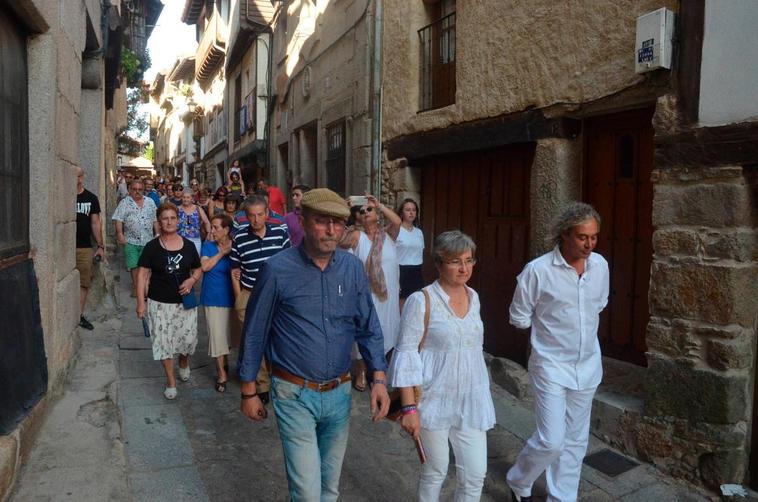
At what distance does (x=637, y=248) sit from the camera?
4.73m

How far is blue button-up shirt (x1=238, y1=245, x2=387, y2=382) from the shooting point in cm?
276

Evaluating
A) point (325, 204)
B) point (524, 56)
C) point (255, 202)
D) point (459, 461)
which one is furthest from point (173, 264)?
point (524, 56)

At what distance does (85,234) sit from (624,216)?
16.7 ft

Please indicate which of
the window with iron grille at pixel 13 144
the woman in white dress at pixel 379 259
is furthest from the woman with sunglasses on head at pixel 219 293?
the window with iron grille at pixel 13 144

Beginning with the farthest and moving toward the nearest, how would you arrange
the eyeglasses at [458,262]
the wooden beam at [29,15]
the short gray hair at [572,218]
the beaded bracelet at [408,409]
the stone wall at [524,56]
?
the stone wall at [524,56] → the wooden beam at [29,15] → the short gray hair at [572,218] → the eyeglasses at [458,262] → the beaded bracelet at [408,409]

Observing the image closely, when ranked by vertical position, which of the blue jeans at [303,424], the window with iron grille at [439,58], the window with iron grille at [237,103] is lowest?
the blue jeans at [303,424]

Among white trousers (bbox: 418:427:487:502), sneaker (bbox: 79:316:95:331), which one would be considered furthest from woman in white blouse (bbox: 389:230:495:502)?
sneaker (bbox: 79:316:95:331)

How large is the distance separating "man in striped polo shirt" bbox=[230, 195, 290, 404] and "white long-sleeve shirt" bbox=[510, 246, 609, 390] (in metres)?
2.30

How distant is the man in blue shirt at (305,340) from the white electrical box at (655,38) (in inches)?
98.3

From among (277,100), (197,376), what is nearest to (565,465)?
(197,376)

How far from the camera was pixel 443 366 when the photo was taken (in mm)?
3064

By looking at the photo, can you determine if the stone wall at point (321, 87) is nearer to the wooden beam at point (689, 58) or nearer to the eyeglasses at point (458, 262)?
the wooden beam at point (689, 58)

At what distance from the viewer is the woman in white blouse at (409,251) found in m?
5.91

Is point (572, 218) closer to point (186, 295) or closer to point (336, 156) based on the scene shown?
point (186, 295)
